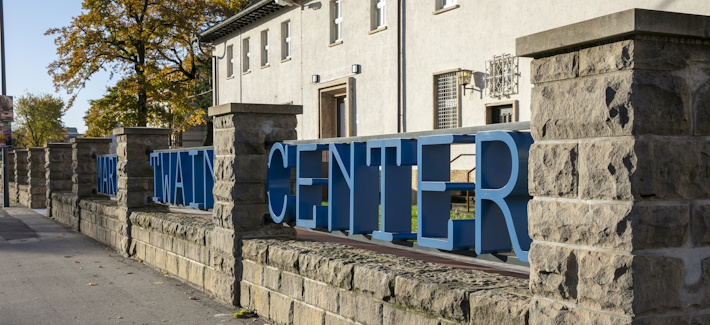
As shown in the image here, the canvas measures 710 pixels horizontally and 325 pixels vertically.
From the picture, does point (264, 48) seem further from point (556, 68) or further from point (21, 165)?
point (556, 68)

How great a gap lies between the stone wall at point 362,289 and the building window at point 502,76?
9.60m

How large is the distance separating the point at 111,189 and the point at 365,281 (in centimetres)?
1098

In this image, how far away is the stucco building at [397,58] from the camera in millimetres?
16234

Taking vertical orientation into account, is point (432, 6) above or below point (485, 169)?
above

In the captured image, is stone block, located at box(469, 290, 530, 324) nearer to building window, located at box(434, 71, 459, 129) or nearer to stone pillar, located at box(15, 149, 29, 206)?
building window, located at box(434, 71, 459, 129)

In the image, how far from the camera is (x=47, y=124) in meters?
75.2

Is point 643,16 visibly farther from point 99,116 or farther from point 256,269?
point 99,116

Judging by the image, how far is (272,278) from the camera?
7.28 m

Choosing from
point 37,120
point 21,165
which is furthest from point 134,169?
point 37,120

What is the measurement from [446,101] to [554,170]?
15.0 metres

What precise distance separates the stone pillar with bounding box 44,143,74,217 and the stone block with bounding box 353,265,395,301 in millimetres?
16078

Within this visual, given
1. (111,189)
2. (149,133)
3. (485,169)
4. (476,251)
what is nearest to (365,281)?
(476,251)

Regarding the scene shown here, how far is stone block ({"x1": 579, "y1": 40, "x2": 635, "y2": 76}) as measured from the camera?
11.3ft

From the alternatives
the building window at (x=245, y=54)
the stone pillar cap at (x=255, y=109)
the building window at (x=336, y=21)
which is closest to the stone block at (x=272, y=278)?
the stone pillar cap at (x=255, y=109)
